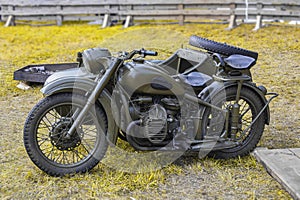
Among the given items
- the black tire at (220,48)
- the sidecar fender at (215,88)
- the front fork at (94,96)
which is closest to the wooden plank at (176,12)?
the black tire at (220,48)

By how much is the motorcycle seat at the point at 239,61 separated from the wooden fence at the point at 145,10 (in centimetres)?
663

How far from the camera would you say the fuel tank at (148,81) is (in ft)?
10.6

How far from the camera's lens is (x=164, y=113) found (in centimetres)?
337

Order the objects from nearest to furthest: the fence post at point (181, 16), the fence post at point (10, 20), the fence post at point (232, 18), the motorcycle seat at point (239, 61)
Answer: the motorcycle seat at point (239, 61) < the fence post at point (232, 18) < the fence post at point (181, 16) < the fence post at point (10, 20)

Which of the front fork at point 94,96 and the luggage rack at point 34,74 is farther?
the luggage rack at point 34,74

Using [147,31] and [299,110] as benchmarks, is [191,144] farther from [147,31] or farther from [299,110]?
[299,110]

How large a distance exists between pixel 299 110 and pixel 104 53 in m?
2.69

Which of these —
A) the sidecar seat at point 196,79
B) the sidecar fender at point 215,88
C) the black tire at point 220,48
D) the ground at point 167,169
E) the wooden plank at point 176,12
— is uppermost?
the black tire at point 220,48

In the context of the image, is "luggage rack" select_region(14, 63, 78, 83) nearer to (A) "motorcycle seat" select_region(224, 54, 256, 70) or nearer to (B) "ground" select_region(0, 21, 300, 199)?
(B) "ground" select_region(0, 21, 300, 199)

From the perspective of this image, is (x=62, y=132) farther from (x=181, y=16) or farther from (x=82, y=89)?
(x=181, y=16)

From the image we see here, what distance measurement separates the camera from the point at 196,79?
3.57 m

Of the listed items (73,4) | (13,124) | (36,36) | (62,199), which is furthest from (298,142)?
(73,4)

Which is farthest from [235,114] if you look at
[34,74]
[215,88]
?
[34,74]

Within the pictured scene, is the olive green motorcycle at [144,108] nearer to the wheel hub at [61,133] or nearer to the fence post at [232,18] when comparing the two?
the wheel hub at [61,133]
